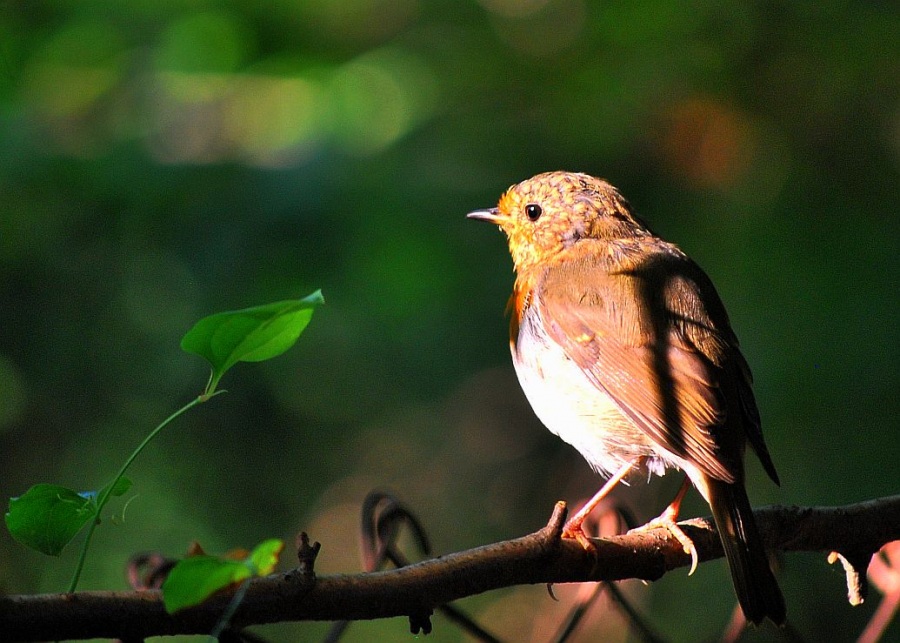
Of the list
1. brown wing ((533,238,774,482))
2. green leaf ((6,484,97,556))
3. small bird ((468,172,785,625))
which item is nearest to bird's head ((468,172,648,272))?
small bird ((468,172,785,625))

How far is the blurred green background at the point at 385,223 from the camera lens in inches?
168

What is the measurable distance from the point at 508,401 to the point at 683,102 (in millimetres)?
1826

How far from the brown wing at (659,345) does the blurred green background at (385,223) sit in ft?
4.99

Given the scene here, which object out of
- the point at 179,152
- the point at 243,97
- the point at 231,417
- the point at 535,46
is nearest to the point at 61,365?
the point at 231,417

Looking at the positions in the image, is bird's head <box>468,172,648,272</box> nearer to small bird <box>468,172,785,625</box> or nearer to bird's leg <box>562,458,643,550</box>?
small bird <box>468,172,785,625</box>

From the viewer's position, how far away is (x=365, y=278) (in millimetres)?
4293

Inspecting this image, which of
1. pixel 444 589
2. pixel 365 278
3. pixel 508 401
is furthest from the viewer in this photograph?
pixel 508 401

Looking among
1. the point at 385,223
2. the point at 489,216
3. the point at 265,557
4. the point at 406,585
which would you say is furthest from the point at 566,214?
the point at 265,557

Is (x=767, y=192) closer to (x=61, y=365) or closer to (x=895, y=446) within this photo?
(x=895, y=446)

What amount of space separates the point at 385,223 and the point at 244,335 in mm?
3070

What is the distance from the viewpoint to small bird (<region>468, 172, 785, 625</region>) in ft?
8.21

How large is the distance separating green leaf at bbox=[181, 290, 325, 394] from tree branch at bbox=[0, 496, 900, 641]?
0.25m

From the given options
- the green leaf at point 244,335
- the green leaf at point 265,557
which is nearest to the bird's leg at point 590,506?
the green leaf at point 244,335

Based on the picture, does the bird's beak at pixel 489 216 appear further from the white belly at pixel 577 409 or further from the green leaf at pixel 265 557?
the green leaf at pixel 265 557
